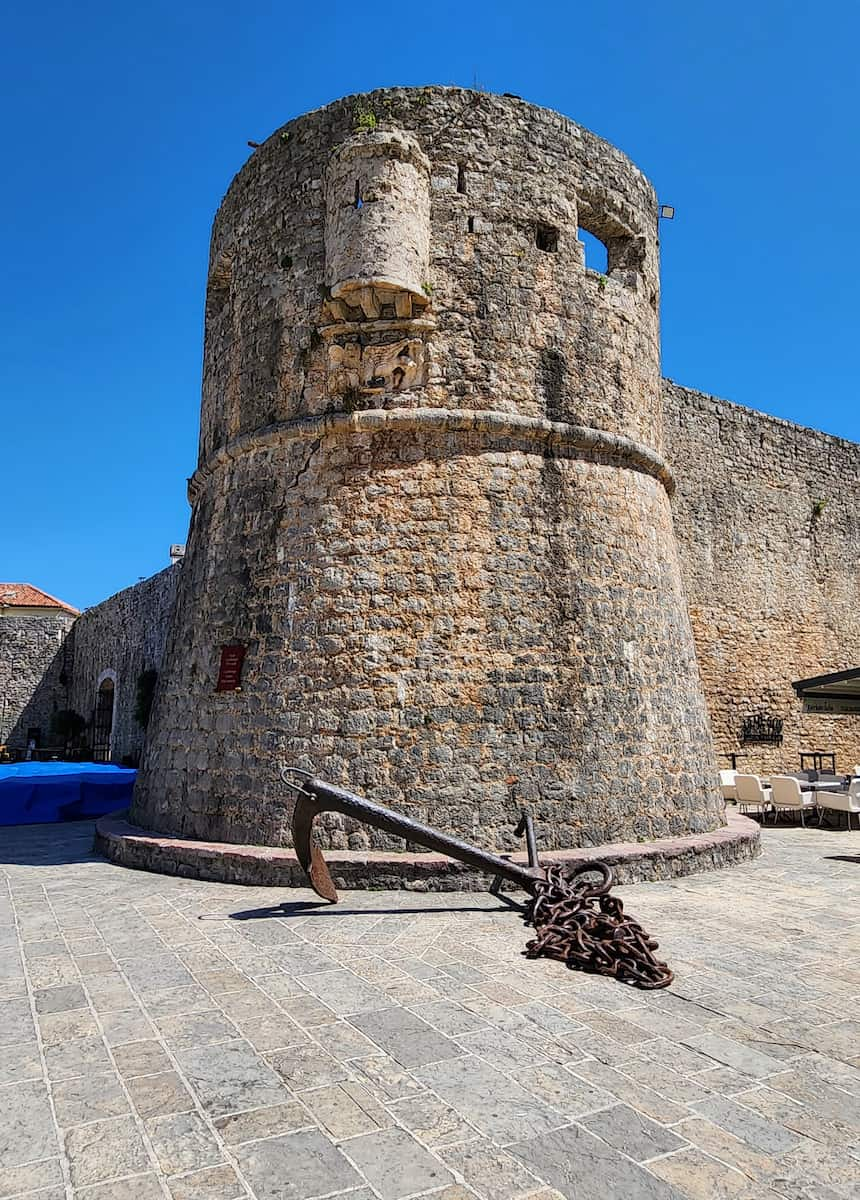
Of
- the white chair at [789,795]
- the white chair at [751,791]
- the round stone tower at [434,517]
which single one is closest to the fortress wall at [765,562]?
the white chair at [751,791]

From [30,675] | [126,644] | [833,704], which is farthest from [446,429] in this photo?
[30,675]

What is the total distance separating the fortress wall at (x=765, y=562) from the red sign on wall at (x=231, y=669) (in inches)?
309

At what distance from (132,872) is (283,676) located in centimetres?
207

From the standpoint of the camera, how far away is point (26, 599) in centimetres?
3177

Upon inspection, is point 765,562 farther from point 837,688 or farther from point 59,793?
point 59,793

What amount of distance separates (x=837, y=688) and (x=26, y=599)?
29.8m

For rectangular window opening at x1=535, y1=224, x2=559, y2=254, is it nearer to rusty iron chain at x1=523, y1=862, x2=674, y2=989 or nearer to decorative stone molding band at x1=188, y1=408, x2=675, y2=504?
decorative stone molding band at x1=188, y1=408, x2=675, y2=504

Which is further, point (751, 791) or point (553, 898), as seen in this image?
point (751, 791)

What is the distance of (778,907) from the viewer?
587 centimetres

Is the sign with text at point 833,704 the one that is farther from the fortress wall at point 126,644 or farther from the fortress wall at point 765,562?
the fortress wall at point 126,644

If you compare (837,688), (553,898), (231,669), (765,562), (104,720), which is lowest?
(553,898)

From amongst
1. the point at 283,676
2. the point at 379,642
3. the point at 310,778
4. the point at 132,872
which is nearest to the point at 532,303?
the point at 379,642

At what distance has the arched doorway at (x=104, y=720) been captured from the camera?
23.0 meters

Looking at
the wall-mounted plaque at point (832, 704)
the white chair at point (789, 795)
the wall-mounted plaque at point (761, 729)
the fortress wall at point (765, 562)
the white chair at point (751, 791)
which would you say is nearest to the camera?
the white chair at point (789, 795)
